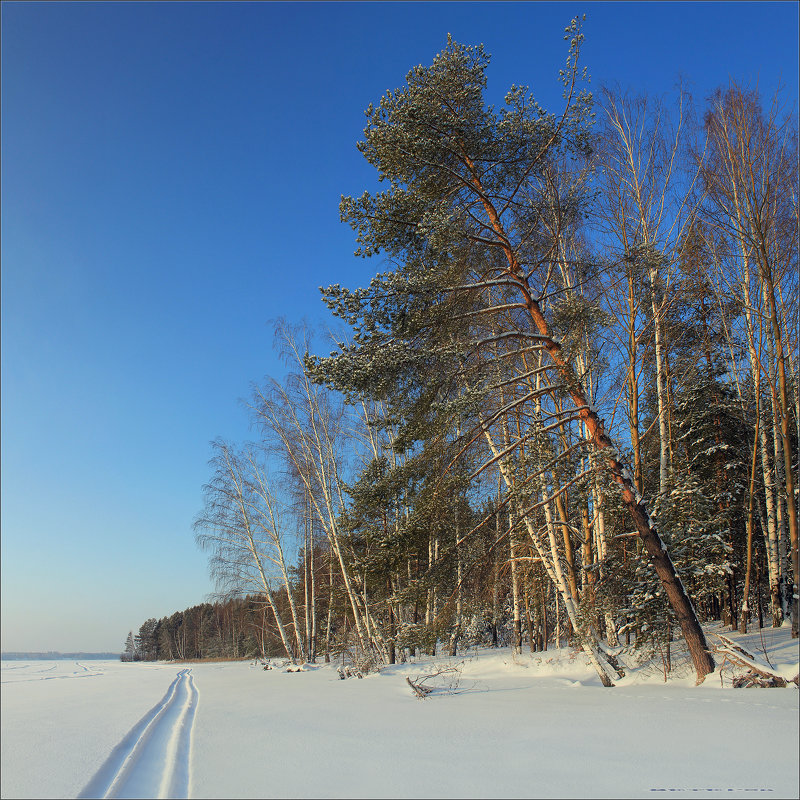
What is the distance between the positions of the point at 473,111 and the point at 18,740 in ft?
29.1

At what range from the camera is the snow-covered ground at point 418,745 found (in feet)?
10.7

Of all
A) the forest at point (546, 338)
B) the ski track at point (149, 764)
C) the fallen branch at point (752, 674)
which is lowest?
the fallen branch at point (752, 674)

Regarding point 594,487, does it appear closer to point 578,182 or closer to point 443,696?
point 443,696

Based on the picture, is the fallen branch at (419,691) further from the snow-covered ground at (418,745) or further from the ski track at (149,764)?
the ski track at (149,764)

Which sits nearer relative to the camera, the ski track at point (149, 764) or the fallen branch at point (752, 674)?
the ski track at point (149, 764)

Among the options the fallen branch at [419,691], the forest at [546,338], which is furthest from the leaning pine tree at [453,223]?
the fallen branch at [419,691]

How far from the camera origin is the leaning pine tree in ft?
24.2

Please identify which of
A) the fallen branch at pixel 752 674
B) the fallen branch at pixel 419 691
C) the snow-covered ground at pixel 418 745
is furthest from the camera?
the fallen branch at pixel 419 691

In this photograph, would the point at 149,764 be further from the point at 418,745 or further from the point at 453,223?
the point at 453,223

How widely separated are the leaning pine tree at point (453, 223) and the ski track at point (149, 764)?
14.3 ft

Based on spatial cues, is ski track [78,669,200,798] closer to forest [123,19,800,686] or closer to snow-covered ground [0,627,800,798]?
snow-covered ground [0,627,800,798]

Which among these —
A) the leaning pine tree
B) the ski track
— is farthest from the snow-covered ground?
the leaning pine tree

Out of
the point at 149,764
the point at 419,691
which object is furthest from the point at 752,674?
the point at 149,764

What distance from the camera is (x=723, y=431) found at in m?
14.6
